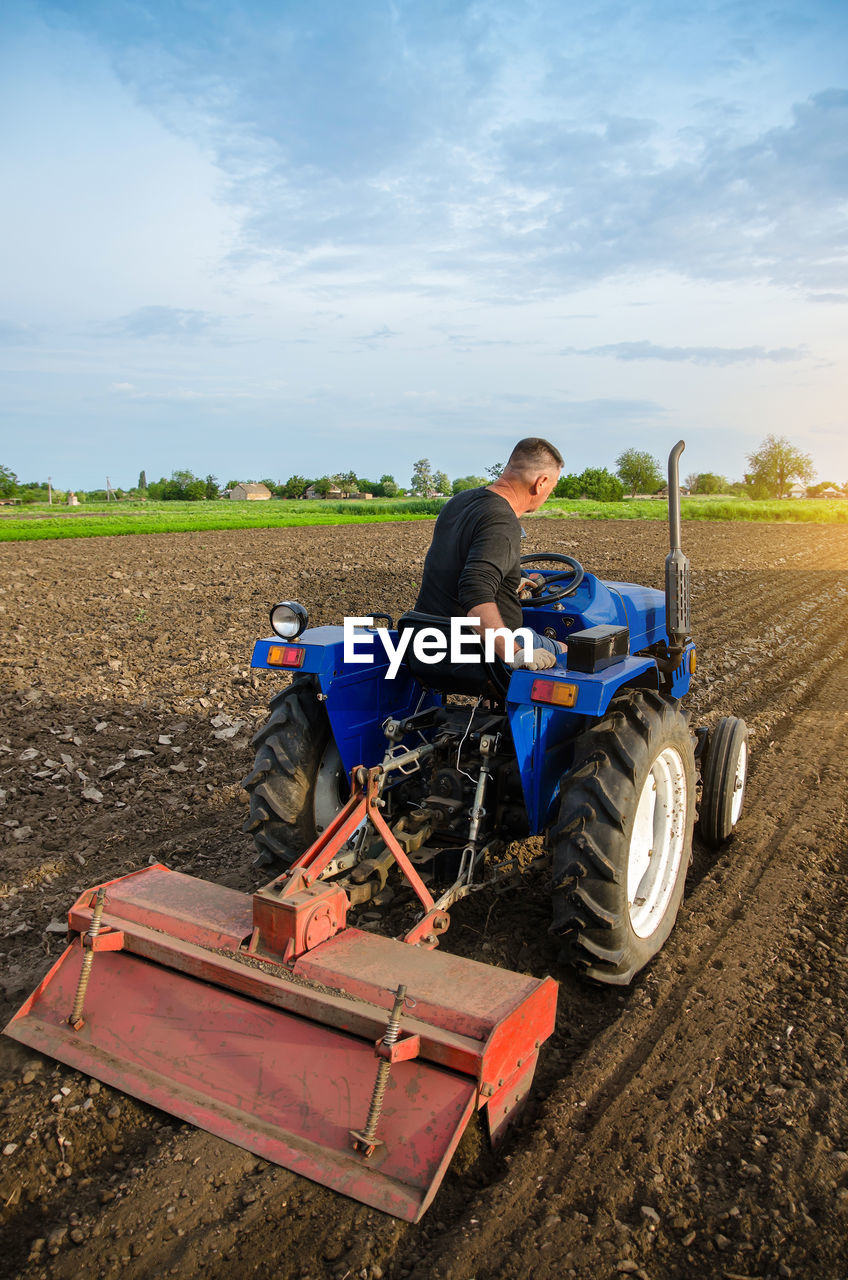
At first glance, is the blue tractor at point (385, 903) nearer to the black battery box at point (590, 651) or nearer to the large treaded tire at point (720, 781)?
the black battery box at point (590, 651)

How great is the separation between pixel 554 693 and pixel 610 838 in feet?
1.61

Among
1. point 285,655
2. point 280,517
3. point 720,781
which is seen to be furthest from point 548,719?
point 280,517

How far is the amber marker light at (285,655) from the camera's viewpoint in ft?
10.4

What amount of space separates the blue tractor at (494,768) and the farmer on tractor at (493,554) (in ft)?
0.38

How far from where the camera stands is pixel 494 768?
3.22 m

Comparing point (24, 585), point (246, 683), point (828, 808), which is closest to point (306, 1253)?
point (828, 808)

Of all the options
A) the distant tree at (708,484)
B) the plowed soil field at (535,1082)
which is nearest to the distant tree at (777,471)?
the distant tree at (708,484)

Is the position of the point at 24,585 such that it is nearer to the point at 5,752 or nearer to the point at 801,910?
the point at 5,752

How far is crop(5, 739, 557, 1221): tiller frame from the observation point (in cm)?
204

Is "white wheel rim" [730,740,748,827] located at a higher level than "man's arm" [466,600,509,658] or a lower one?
lower

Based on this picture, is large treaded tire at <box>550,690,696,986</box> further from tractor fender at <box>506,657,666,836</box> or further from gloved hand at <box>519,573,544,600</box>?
gloved hand at <box>519,573,544,600</box>

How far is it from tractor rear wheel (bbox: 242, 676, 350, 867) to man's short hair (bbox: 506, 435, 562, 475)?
46.5 inches

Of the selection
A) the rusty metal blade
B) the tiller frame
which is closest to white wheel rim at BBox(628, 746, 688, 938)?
the tiller frame

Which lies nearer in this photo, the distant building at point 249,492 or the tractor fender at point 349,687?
the tractor fender at point 349,687
